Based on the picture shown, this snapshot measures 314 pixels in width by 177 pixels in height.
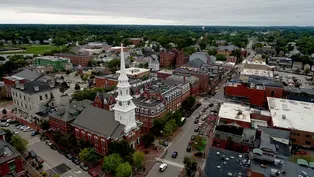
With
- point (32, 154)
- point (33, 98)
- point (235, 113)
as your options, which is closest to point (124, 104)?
point (32, 154)

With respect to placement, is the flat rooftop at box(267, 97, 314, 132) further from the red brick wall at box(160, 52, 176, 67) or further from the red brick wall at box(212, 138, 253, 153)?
the red brick wall at box(160, 52, 176, 67)

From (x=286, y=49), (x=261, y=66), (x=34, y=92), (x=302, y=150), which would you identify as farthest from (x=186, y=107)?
(x=286, y=49)

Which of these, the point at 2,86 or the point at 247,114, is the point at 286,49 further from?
the point at 2,86

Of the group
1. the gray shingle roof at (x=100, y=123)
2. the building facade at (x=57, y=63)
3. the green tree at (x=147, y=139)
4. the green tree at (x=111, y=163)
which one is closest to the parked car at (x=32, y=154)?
the gray shingle roof at (x=100, y=123)

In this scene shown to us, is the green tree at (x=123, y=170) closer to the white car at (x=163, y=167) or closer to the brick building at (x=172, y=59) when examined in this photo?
the white car at (x=163, y=167)

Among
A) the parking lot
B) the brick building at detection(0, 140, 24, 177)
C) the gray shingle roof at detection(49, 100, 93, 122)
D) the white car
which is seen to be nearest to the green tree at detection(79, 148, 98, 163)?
the parking lot

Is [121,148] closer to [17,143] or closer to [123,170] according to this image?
[123,170]
